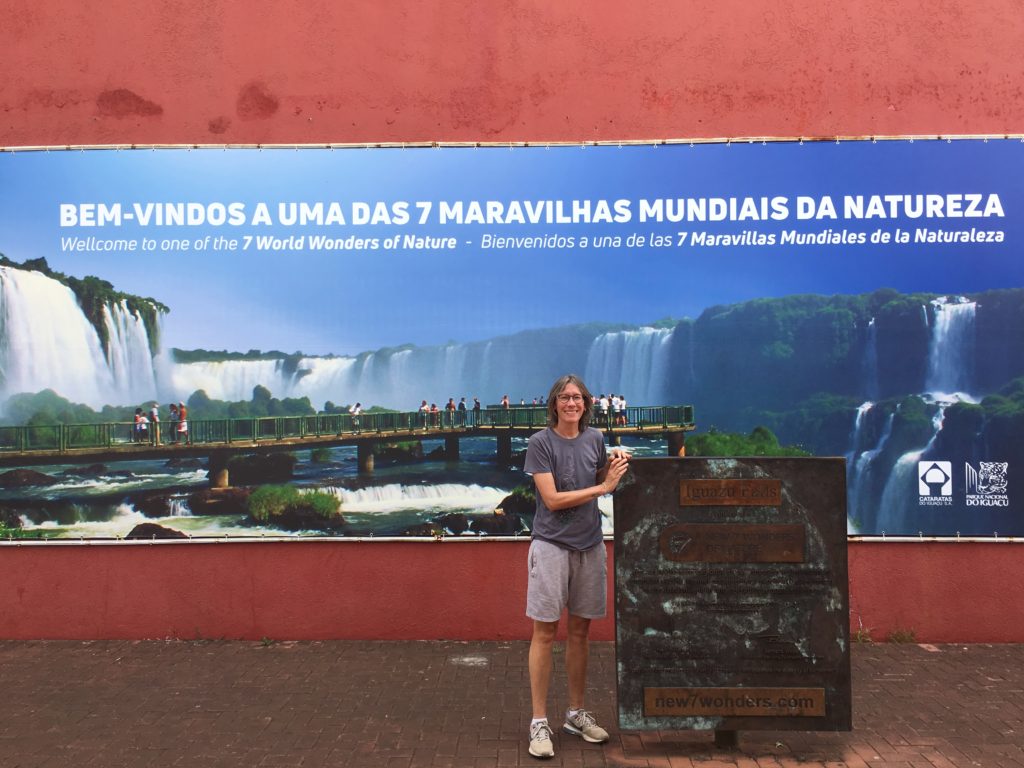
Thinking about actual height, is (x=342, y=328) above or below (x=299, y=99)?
below

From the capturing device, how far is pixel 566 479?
3.91 meters

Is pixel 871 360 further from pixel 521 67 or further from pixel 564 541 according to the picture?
pixel 521 67

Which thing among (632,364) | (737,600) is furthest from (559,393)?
(632,364)

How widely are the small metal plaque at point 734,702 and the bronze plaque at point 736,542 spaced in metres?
0.61

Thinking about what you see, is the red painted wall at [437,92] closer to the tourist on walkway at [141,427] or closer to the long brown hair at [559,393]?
the tourist on walkway at [141,427]

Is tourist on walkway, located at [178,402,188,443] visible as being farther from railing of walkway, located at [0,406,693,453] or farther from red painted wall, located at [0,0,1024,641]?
red painted wall, located at [0,0,1024,641]

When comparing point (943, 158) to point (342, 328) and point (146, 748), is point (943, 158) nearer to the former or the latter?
point (342, 328)

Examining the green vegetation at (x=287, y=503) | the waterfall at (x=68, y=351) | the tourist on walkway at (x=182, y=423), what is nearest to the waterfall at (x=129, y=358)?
the waterfall at (x=68, y=351)

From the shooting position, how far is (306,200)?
564cm

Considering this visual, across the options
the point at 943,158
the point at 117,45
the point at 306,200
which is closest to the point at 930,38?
the point at 943,158

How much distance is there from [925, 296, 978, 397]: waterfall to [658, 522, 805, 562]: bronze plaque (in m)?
2.36

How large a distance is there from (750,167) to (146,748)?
5.02 m

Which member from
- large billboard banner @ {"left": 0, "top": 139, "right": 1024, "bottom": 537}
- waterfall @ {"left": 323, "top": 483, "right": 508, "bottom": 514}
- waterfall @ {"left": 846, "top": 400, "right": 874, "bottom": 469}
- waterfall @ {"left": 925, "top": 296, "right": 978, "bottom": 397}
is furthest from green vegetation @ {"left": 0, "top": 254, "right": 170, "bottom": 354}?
waterfall @ {"left": 925, "top": 296, "right": 978, "bottom": 397}

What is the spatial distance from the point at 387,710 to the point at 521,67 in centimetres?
423
